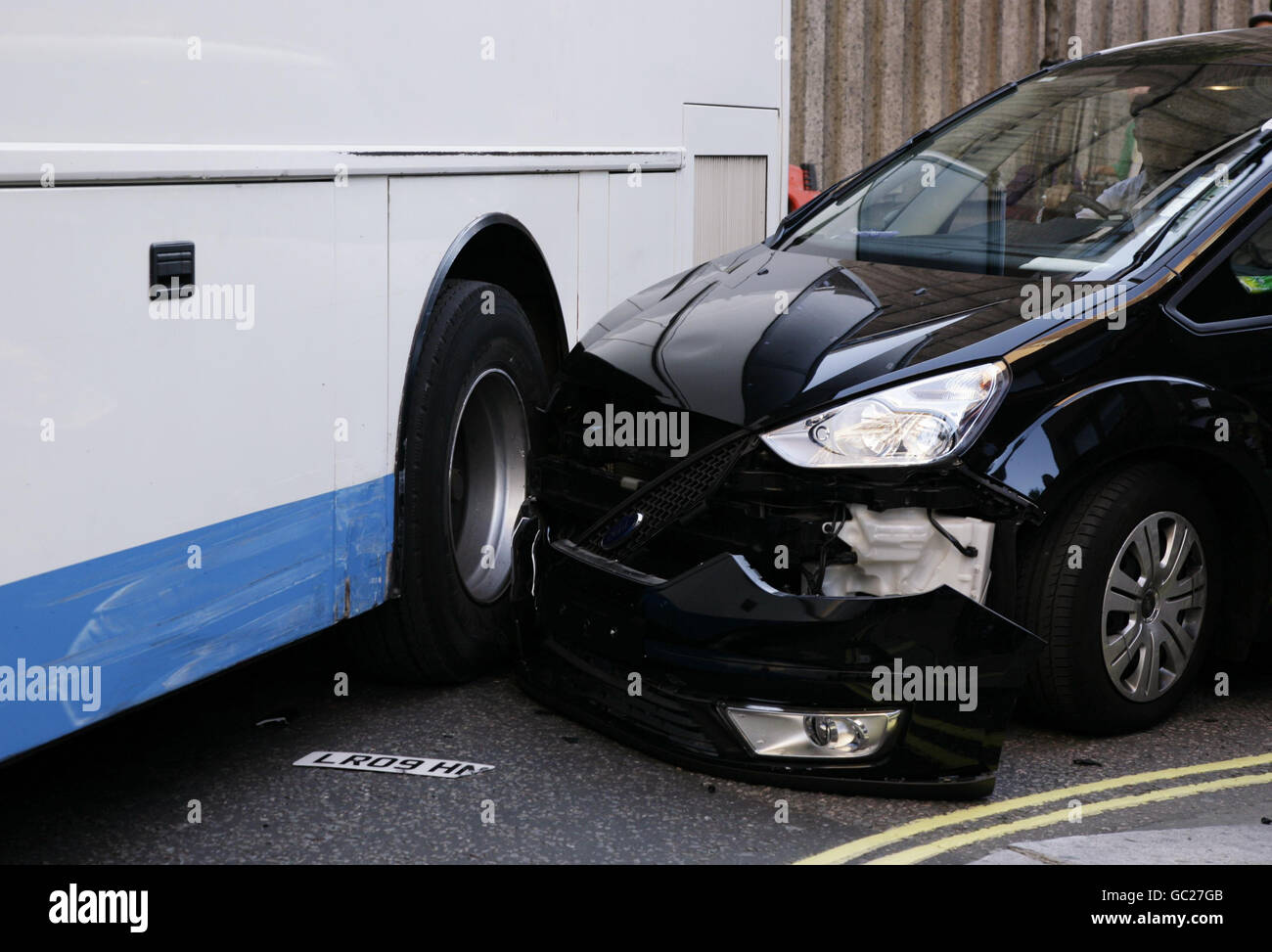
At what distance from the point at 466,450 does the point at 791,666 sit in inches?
68.9

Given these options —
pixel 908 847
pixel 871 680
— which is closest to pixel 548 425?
pixel 871 680

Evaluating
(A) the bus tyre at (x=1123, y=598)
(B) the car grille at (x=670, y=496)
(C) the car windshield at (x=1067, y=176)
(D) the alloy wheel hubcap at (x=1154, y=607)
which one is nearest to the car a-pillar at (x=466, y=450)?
(B) the car grille at (x=670, y=496)

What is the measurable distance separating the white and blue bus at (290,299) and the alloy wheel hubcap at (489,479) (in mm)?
10

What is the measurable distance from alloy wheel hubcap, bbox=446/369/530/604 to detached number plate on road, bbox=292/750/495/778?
33.2 inches

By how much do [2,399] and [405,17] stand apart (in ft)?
5.89

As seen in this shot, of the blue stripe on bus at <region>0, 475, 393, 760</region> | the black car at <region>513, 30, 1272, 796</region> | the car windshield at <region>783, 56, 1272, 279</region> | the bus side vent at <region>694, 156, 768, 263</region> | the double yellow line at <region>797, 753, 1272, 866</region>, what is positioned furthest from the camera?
the bus side vent at <region>694, 156, 768, 263</region>

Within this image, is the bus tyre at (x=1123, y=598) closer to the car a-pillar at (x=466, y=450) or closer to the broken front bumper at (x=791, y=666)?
the broken front bumper at (x=791, y=666)

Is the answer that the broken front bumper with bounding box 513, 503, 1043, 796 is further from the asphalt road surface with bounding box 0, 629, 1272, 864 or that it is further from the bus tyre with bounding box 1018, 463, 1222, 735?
the bus tyre with bounding box 1018, 463, 1222, 735

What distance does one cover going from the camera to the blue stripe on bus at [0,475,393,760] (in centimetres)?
307

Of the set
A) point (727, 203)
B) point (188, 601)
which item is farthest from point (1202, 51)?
point (188, 601)

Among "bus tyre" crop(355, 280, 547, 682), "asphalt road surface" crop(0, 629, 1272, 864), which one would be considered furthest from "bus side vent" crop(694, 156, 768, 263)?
"asphalt road surface" crop(0, 629, 1272, 864)

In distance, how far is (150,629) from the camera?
3.39 m

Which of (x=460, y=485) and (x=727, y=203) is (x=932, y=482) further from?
(x=727, y=203)
